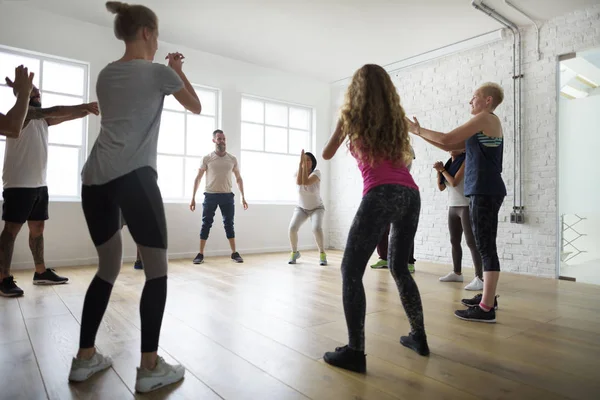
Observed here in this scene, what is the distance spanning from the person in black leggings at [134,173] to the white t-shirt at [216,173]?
3826 millimetres

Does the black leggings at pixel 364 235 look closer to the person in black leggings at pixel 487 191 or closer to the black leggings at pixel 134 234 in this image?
the black leggings at pixel 134 234

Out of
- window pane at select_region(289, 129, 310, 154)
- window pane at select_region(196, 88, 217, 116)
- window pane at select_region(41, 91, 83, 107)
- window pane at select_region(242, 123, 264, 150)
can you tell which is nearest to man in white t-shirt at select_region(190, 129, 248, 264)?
window pane at select_region(196, 88, 217, 116)

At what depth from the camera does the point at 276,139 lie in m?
6.77

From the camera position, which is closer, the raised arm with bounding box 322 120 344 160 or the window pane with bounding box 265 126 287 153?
the raised arm with bounding box 322 120 344 160

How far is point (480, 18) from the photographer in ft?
15.1

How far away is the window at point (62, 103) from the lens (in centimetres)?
466

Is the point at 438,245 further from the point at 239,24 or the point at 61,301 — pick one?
the point at 61,301

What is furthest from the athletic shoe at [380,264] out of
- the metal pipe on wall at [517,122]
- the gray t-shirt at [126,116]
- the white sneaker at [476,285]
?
the gray t-shirt at [126,116]

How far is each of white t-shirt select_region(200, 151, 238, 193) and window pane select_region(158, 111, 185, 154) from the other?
2.12 ft

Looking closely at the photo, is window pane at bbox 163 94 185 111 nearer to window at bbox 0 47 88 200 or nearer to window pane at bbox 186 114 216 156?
window pane at bbox 186 114 216 156

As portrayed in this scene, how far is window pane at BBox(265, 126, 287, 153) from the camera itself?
262 inches

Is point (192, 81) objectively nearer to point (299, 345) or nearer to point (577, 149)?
point (299, 345)

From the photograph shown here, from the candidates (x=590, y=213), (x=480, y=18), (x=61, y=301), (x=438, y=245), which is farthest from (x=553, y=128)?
(x=61, y=301)

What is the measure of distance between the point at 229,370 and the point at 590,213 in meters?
4.38
